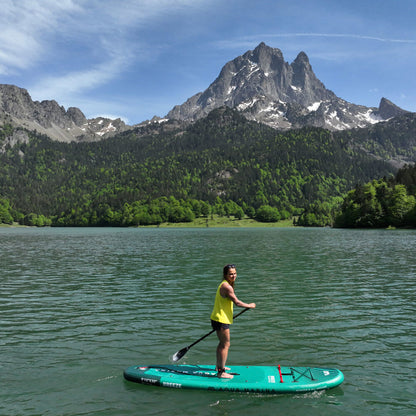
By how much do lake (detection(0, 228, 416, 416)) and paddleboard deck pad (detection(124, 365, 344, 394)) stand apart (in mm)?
293

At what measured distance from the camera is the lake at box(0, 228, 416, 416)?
1449cm

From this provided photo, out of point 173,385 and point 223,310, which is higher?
point 223,310

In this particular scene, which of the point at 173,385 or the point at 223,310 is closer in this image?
the point at 173,385

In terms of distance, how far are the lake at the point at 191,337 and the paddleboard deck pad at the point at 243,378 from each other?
293 mm

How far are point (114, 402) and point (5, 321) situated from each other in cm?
1514

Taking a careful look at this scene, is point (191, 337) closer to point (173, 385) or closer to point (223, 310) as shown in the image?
point (173, 385)

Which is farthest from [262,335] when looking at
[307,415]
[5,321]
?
[5,321]

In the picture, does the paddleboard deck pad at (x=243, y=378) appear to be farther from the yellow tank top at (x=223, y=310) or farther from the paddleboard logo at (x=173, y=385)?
the yellow tank top at (x=223, y=310)

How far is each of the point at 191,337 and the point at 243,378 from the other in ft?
23.7

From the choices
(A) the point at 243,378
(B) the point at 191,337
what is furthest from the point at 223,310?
(B) the point at 191,337

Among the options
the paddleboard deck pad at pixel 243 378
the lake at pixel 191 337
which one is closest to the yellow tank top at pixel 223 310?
the paddleboard deck pad at pixel 243 378

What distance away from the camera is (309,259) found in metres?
63.2

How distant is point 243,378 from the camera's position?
15.7 metres

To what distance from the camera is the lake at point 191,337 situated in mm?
14492
